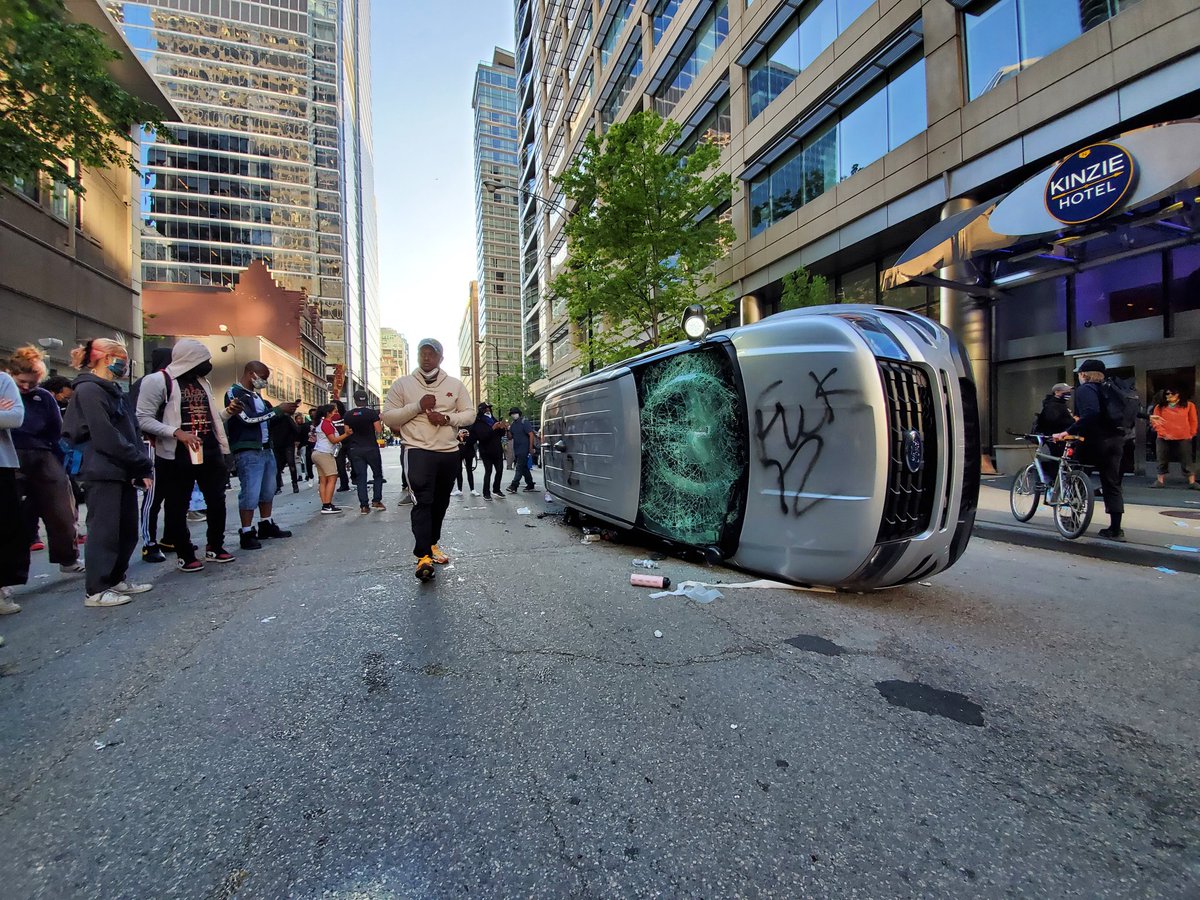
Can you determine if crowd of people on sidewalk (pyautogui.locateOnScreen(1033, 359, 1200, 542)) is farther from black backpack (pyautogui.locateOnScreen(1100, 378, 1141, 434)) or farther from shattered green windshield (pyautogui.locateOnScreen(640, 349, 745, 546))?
shattered green windshield (pyautogui.locateOnScreen(640, 349, 745, 546))

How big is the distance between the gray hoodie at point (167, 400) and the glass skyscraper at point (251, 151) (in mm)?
71481

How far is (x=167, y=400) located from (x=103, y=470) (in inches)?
37.3

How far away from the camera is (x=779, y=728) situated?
6.84ft

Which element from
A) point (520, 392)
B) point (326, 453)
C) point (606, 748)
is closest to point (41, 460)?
point (326, 453)

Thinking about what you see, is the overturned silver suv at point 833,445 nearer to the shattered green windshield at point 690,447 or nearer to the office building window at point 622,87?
the shattered green windshield at point 690,447

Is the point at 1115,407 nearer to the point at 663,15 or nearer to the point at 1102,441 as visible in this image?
the point at 1102,441

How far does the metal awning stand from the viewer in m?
7.18

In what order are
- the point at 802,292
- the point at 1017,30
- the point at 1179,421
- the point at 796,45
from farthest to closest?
the point at 796,45, the point at 802,292, the point at 1017,30, the point at 1179,421

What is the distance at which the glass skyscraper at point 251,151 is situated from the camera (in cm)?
6500

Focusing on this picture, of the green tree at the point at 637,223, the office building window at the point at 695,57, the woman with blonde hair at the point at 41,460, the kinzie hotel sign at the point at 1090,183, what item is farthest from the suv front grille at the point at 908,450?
the office building window at the point at 695,57

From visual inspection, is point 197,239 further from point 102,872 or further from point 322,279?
point 102,872

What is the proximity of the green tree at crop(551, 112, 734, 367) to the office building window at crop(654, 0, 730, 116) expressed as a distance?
7512mm

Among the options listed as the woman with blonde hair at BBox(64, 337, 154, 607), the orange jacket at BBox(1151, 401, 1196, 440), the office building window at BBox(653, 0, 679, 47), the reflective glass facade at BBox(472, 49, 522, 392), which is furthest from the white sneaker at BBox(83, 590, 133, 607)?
the reflective glass facade at BBox(472, 49, 522, 392)

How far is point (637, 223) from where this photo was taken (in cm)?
1451
